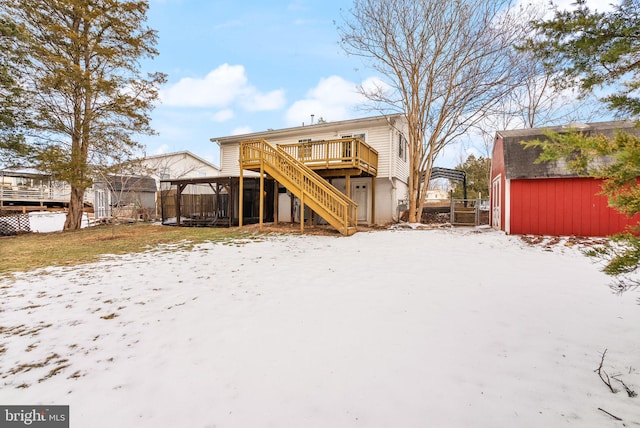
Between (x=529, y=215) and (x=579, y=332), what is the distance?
310 inches

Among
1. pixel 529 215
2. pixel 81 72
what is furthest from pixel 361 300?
pixel 81 72

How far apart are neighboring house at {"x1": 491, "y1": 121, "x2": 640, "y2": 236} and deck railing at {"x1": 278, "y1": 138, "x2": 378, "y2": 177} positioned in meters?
5.00

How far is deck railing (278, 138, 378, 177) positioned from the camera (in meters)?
10.9

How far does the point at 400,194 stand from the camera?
1470cm

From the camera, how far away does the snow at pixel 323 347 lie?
5.72ft

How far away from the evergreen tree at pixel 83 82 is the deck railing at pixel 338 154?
26.2 ft

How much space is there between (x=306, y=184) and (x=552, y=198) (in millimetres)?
8104

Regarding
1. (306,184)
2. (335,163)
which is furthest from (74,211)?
(335,163)

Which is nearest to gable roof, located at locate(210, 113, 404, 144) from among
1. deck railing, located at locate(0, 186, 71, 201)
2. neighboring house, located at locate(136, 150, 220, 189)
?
neighboring house, located at locate(136, 150, 220, 189)

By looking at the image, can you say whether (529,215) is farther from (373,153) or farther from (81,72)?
(81,72)

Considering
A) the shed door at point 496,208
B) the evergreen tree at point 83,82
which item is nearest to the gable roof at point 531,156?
the shed door at point 496,208

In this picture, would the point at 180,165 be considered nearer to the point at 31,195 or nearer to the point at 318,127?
the point at 31,195

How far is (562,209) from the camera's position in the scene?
8.76 meters

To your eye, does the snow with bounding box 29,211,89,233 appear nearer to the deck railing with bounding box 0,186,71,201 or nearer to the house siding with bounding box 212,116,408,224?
the deck railing with bounding box 0,186,71,201
